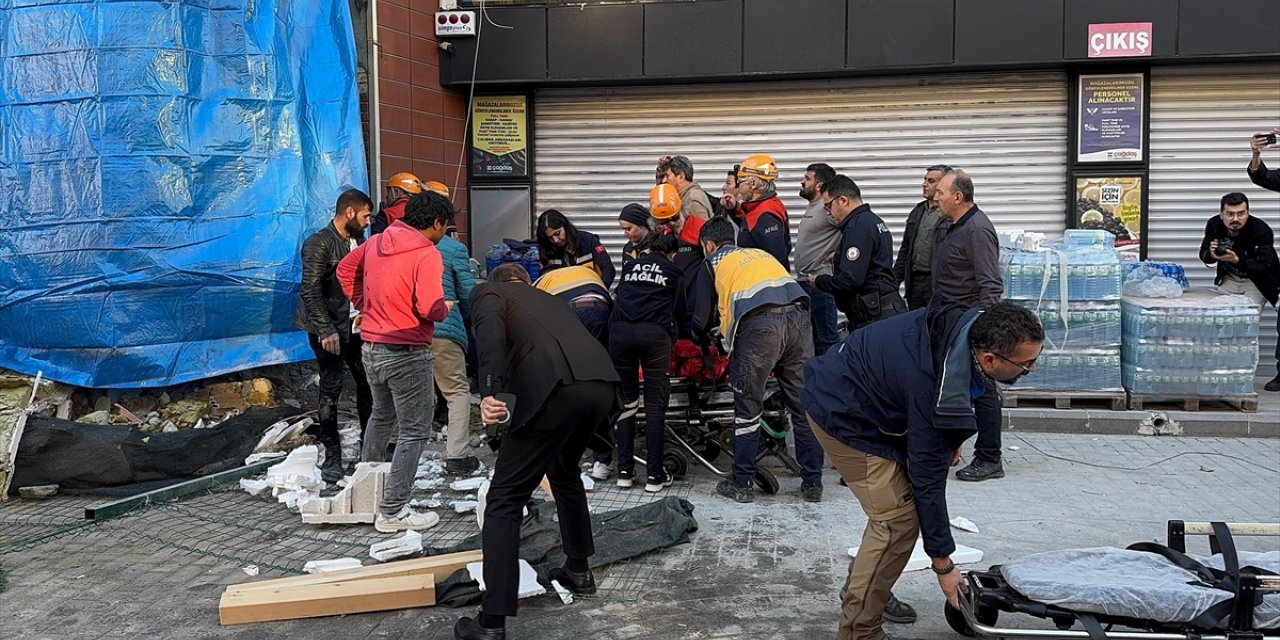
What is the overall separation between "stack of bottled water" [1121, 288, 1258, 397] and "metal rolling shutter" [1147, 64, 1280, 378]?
7.29 ft

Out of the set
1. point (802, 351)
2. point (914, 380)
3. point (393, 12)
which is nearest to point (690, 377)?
point (802, 351)

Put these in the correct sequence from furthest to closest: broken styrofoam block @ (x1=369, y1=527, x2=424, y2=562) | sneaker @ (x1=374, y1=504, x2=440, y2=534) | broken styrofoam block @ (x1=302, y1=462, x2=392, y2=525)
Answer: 1. broken styrofoam block @ (x1=302, y1=462, x2=392, y2=525)
2. sneaker @ (x1=374, y1=504, x2=440, y2=534)
3. broken styrofoam block @ (x1=369, y1=527, x2=424, y2=562)

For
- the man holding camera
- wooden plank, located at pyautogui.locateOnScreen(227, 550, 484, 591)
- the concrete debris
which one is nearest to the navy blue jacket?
wooden plank, located at pyautogui.locateOnScreen(227, 550, 484, 591)

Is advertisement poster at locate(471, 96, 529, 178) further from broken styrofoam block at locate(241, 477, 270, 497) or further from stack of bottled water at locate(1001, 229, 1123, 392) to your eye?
stack of bottled water at locate(1001, 229, 1123, 392)

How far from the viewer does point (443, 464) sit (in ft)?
23.2

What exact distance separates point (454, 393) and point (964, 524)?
3503 mm

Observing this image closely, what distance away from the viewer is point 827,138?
1045cm

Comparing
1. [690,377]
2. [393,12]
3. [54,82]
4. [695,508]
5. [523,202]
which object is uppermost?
[393,12]

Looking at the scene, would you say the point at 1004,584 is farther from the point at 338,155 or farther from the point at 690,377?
the point at 338,155

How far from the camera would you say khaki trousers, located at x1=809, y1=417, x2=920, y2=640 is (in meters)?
3.70

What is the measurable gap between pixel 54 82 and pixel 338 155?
6.89 ft

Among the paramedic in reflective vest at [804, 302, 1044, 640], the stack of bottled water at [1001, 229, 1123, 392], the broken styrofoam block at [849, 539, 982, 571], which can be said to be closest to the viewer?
the paramedic in reflective vest at [804, 302, 1044, 640]

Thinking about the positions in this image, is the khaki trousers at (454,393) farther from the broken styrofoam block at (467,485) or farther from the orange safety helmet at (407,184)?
the orange safety helmet at (407,184)

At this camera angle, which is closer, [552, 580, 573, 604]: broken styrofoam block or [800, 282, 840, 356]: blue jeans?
[552, 580, 573, 604]: broken styrofoam block
